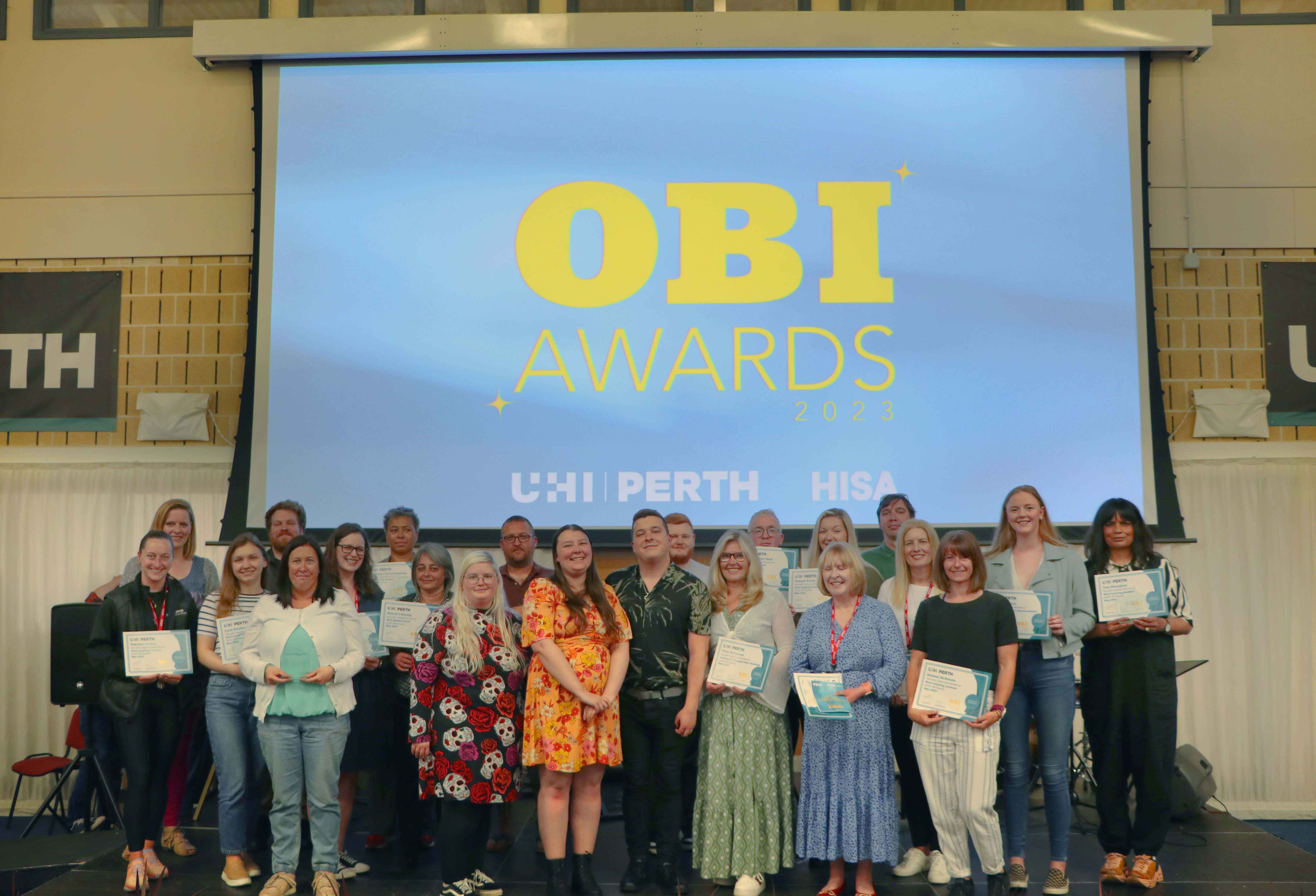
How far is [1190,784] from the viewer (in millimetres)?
5203

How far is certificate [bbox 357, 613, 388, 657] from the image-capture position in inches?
164

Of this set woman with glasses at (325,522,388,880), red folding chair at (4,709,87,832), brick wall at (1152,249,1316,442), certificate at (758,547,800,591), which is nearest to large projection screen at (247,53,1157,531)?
brick wall at (1152,249,1316,442)

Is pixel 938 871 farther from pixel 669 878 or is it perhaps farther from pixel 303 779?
pixel 303 779

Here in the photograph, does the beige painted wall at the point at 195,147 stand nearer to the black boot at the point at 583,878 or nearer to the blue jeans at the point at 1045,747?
the blue jeans at the point at 1045,747

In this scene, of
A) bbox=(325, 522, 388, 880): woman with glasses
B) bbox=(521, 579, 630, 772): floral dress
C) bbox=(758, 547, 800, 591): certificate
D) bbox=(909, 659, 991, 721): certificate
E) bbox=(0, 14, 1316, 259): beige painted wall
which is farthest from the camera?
bbox=(0, 14, 1316, 259): beige painted wall

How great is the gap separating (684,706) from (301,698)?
144 cm

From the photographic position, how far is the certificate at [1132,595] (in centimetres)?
393

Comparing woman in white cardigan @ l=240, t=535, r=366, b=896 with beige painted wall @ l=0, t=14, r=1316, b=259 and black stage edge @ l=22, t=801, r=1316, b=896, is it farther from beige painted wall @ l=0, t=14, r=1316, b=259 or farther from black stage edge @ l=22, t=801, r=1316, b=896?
beige painted wall @ l=0, t=14, r=1316, b=259

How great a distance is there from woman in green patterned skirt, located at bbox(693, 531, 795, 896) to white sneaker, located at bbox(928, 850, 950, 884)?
1.85 feet

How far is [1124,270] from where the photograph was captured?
627 cm

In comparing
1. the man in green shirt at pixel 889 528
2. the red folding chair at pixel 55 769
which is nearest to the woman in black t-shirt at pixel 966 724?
the man in green shirt at pixel 889 528

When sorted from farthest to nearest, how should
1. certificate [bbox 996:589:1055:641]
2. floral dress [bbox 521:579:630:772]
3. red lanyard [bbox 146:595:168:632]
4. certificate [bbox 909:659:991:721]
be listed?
1. red lanyard [bbox 146:595:168:632]
2. certificate [bbox 996:589:1055:641]
3. floral dress [bbox 521:579:630:772]
4. certificate [bbox 909:659:991:721]

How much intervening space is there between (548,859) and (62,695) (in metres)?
2.66

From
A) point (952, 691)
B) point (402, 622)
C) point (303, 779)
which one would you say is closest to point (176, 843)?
point (303, 779)
